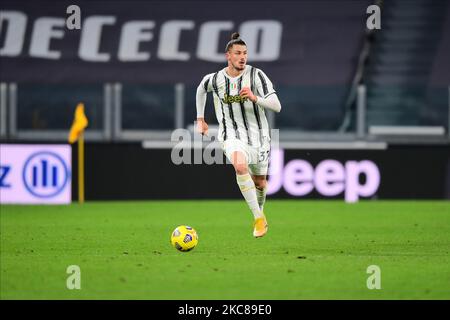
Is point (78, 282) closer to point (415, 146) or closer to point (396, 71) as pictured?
point (415, 146)

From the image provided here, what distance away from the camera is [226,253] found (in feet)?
32.7

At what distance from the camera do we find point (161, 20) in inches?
724

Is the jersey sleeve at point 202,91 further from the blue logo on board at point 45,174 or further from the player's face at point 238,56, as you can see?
the blue logo on board at point 45,174

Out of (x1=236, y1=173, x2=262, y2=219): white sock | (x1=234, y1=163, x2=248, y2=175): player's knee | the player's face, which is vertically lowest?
(x1=236, y1=173, x2=262, y2=219): white sock

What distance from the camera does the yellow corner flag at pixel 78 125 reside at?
16.5 meters

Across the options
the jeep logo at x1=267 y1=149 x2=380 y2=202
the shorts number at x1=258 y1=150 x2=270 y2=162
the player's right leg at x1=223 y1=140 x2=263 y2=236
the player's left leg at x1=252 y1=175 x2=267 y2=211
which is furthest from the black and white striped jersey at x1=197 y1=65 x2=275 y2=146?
the jeep logo at x1=267 y1=149 x2=380 y2=202

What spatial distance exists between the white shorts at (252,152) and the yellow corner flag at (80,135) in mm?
5519

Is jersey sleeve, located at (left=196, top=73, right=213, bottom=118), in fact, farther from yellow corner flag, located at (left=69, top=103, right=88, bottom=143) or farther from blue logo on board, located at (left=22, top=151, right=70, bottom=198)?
blue logo on board, located at (left=22, top=151, right=70, bottom=198)

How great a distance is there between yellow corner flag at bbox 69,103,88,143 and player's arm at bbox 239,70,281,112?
19.5ft

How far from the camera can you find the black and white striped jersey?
1101 cm

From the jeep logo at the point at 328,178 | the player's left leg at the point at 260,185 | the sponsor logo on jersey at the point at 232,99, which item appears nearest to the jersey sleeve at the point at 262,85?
the sponsor logo on jersey at the point at 232,99

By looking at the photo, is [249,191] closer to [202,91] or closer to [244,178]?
[244,178]
